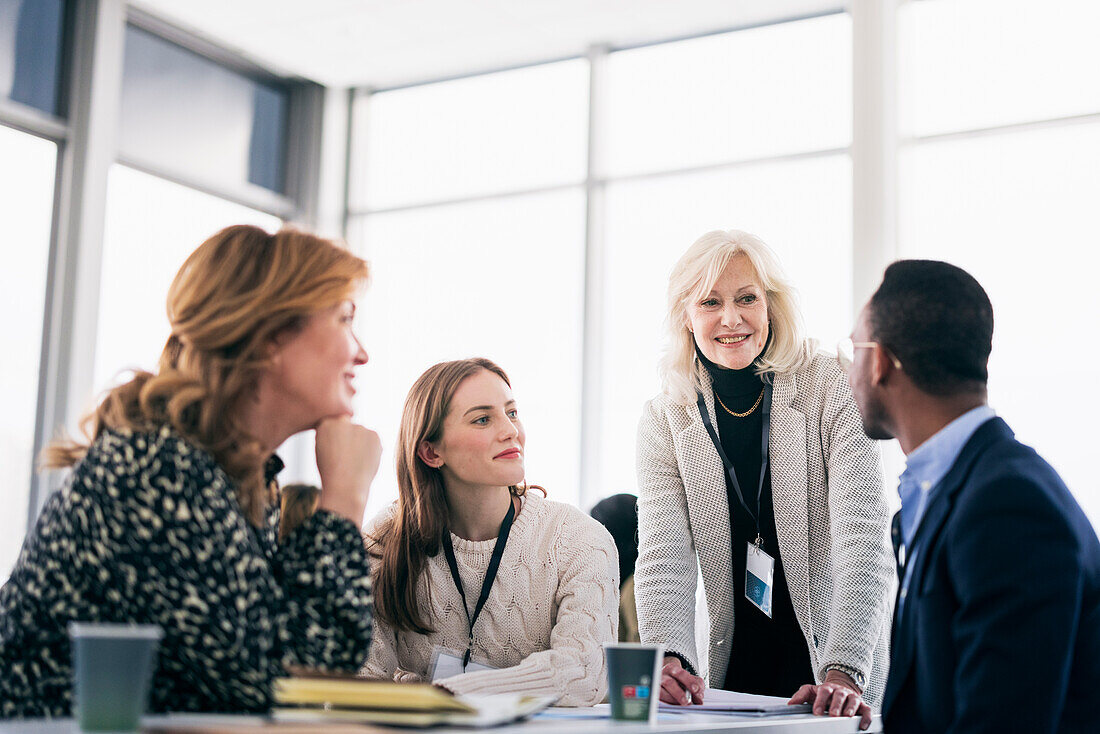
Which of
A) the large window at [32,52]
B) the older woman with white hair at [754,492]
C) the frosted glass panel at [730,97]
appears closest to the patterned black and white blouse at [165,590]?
the older woman with white hair at [754,492]

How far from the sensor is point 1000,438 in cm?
161

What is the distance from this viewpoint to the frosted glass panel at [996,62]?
4.98 metres

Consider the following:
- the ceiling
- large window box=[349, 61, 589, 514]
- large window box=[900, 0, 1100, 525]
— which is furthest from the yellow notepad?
the ceiling

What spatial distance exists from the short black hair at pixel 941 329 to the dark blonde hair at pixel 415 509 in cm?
106

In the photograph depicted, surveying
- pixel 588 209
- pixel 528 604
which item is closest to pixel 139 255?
pixel 588 209

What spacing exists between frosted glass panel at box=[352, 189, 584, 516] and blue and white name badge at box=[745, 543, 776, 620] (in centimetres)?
346

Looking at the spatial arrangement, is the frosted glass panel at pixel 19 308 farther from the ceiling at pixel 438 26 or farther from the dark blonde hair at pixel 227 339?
the dark blonde hair at pixel 227 339

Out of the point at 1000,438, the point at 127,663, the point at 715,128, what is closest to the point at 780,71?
the point at 715,128

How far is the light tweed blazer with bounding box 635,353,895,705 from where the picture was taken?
91.4 inches

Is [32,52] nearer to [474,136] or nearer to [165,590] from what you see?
[474,136]

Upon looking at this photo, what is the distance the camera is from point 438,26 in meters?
5.91

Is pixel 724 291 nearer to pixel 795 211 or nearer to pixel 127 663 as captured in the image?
pixel 127 663

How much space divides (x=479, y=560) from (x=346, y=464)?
0.75 meters

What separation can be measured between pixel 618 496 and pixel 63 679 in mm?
1792
